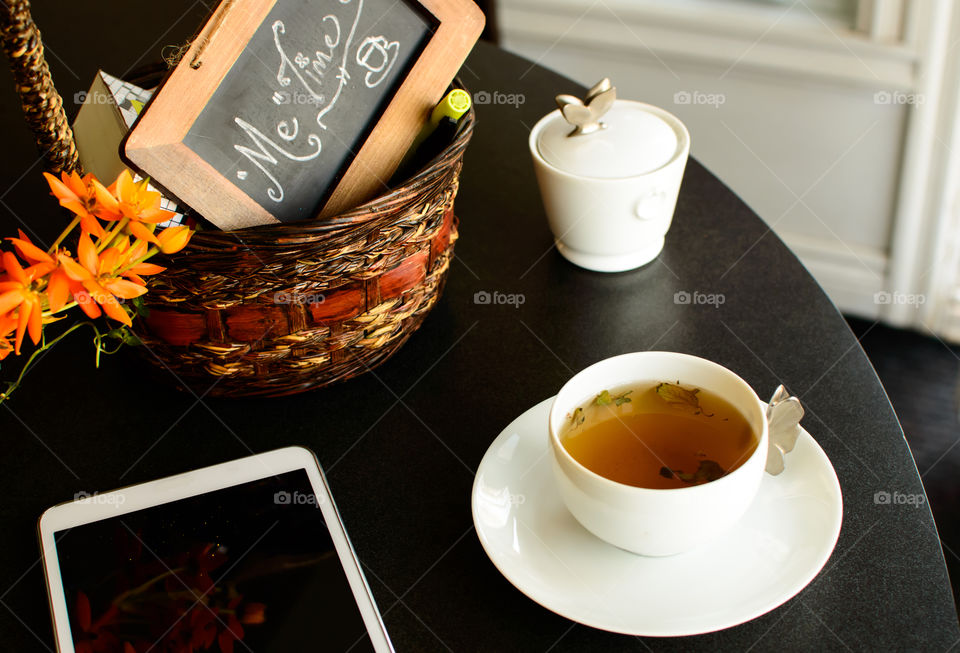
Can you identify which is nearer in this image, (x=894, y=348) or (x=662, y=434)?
(x=662, y=434)

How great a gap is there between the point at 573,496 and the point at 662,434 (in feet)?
0.35

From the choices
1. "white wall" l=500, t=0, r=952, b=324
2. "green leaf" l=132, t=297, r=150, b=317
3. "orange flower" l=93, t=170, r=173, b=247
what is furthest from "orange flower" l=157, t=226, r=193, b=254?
"white wall" l=500, t=0, r=952, b=324

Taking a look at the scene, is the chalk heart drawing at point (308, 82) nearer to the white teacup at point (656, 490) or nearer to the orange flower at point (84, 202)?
the orange flower at point (84, 202)

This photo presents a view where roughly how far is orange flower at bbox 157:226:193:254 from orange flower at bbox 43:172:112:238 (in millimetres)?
34

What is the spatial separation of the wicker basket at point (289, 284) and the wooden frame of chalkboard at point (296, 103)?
0.06 m

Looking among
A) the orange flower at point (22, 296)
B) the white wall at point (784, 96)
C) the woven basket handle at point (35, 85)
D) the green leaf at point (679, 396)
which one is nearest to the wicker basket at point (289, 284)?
the woven basket handle at point (35, 85)

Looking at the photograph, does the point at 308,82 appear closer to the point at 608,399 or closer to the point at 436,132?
the point at 436,132

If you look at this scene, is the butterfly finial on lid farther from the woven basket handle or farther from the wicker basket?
the woven basket handle

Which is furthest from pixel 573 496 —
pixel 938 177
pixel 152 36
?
pixel 938 177

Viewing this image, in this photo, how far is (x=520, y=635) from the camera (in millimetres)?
640

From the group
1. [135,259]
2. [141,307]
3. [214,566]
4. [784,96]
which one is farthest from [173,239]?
[784,96]

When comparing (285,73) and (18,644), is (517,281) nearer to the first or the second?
(285,73)

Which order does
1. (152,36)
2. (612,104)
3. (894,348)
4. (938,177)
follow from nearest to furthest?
(612,104), (152,36), (938,177), (894,348)

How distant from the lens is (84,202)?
59 centimetres
